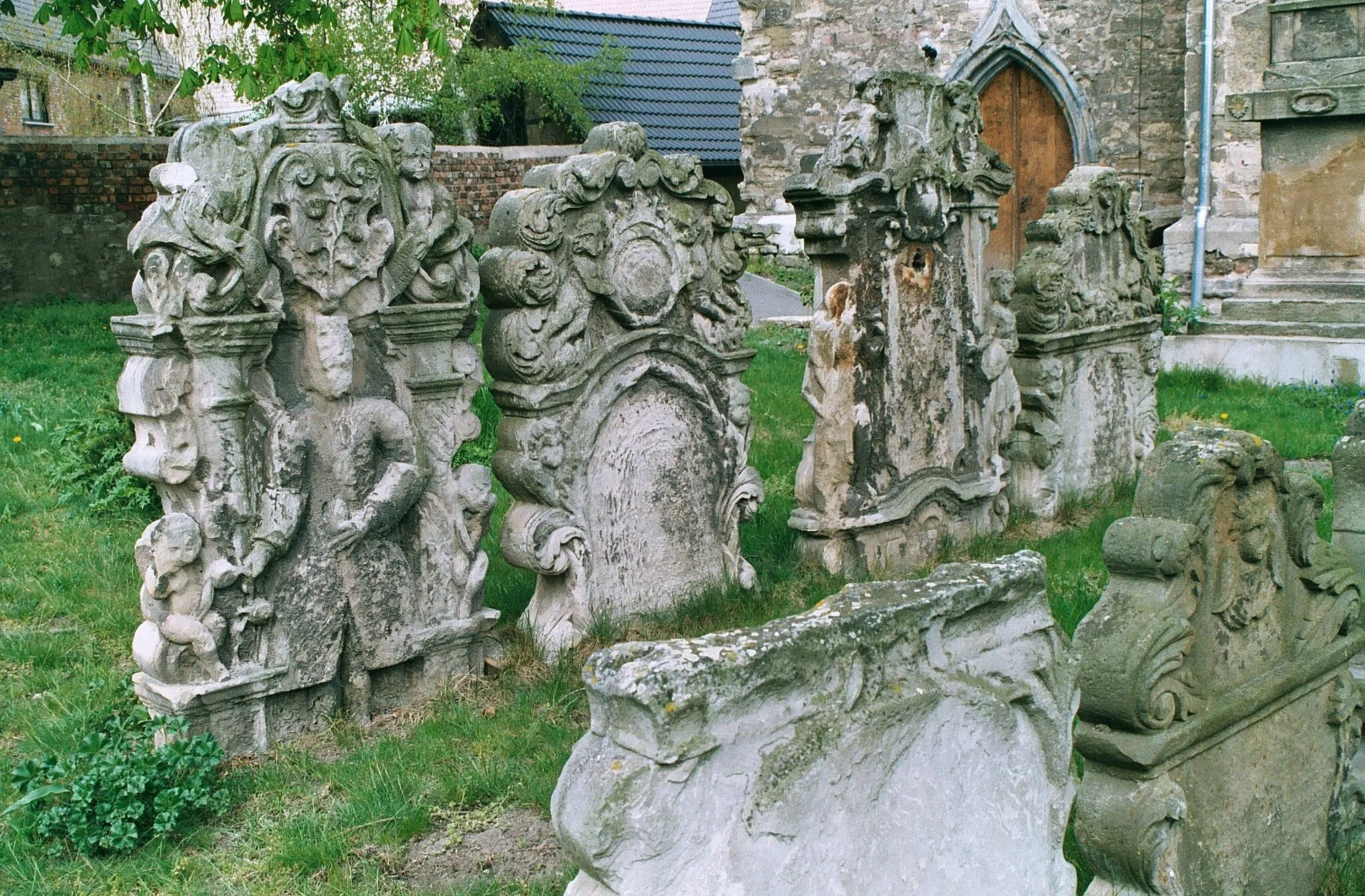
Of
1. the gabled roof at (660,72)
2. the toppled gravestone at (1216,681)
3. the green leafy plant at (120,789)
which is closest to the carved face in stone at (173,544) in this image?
the green leafy plant at (120,789)

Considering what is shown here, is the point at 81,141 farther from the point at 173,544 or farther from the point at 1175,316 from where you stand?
the point at 173,544

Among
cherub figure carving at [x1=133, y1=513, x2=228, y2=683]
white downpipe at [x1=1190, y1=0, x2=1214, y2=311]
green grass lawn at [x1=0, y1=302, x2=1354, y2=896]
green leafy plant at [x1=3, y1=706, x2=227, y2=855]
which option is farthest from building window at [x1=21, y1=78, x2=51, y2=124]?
green leafy plant at [x1=3, y1=706, x2=227, y2=855]

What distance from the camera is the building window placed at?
88.4 ft

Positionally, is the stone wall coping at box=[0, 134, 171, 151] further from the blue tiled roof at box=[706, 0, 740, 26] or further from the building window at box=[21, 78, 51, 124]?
the blue tiled roof at box=[706, 0, 740, 26]

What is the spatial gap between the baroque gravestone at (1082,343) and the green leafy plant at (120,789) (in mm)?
4546

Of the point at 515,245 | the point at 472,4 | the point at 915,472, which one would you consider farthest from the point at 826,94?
the point at 515,245

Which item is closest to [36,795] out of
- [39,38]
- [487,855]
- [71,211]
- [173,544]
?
[173,544]

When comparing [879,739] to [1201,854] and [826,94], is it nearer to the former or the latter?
[1201,854]

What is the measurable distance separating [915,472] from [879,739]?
405 cm

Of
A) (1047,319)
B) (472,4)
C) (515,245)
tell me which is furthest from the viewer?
(472,4)

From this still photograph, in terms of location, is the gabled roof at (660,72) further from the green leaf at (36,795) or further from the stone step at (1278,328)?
the green leaf at (36,795)

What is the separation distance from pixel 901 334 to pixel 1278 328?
5.80 metres

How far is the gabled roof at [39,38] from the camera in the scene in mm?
19734

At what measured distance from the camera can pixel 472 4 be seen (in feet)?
70.8
